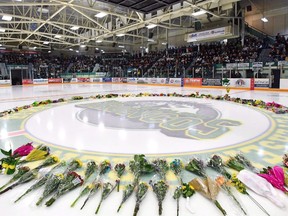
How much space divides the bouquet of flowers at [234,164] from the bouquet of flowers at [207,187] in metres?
0.64

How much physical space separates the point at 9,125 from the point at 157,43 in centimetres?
3168

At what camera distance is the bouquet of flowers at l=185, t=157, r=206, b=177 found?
10.9 feet

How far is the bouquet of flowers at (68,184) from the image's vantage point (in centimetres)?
280

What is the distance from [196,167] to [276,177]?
1049mm

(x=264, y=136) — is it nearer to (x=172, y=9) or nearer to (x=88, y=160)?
(x=88, y=160)

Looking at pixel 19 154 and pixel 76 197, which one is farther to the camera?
pixel 19 154

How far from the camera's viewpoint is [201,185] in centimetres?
291

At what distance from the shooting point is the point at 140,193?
2.79 metres

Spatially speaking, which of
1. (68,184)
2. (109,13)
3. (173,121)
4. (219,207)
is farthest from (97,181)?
(109,13)

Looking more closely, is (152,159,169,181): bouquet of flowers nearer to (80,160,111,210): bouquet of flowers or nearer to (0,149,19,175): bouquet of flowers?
(80,160,111,210): bouquet of flowers

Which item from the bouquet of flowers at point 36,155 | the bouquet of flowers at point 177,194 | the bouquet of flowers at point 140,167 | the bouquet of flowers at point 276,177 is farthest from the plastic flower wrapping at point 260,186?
the bouquet of flowers at point 36,155

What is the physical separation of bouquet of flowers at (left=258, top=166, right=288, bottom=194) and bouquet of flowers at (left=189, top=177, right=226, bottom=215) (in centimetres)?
70

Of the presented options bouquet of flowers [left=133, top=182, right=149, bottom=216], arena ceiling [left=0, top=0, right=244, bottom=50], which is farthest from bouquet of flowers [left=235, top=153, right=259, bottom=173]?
arena ceiling [left=0, top=0, right=244, bottom=50]

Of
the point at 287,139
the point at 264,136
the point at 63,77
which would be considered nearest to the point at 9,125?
the point at 264,136
